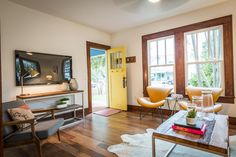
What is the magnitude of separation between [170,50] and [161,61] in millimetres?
382

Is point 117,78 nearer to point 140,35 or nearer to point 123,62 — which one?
point 123,62

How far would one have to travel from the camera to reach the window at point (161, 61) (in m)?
3.91

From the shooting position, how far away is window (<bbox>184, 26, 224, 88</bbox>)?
3.23 m

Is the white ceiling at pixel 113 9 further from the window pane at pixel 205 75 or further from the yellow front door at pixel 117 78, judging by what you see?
the window pane at pixel 205 75

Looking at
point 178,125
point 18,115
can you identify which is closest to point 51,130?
point 18,115

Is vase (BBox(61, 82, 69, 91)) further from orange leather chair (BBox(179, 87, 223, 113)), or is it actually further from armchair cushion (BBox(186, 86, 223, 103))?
armchair cushion (BBox(186, 86, 223, 103))

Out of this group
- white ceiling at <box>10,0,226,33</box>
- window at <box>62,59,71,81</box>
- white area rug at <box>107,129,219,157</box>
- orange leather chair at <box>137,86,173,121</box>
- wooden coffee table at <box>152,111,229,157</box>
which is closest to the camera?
wooden coffee table at <box>152,111,229,157</box>

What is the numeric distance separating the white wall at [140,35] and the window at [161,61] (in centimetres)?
30

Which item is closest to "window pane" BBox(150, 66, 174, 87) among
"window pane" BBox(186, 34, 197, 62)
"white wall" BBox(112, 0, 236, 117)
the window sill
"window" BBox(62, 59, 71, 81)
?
"white wall" BBox(112, 0, 236, 117)

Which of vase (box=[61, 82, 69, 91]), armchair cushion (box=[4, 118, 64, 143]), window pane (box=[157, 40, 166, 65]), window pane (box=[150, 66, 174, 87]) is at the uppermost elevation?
window pane (box=[157, 40, 166, 65])

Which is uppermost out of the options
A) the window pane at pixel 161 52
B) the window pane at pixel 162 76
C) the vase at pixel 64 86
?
the window pane at pixel 161 52

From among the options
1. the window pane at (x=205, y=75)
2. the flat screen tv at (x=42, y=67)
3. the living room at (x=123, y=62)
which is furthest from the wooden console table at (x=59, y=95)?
the window pane at (x=205, y=75)

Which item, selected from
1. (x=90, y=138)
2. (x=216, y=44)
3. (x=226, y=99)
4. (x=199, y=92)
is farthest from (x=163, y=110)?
(x=90, y=138)

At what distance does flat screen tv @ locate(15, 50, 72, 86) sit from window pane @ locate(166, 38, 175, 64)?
8.69 feet
